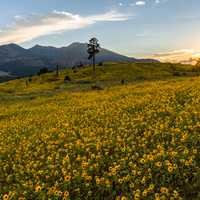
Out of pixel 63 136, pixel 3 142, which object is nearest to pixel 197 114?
pixel 63 136

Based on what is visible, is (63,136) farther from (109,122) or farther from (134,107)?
(134,107)

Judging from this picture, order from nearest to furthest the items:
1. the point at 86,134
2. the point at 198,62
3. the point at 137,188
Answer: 1. the point at 137,188
2. the point at 86,134
3. the point at 198,62

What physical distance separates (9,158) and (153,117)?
24.4ft

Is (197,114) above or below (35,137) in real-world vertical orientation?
above

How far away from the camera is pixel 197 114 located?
703 inches

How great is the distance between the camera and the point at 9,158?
17.0 meters

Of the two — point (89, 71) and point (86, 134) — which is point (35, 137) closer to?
point (86, 134)

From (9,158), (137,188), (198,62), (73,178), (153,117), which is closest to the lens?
(137,188)

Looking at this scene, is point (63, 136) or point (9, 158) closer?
point (9, 158)

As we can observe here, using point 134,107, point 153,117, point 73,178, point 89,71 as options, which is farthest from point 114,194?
point 89,71

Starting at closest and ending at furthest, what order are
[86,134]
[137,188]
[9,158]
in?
1. [137,188]
2. [9,158]
3. [86,134]

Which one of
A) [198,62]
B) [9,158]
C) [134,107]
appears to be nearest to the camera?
[9,158]

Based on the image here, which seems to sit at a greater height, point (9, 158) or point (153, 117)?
point (153, 117)

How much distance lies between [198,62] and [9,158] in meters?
137
